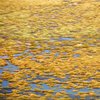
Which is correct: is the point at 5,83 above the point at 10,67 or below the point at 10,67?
below

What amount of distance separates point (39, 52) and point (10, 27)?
3.45 meters

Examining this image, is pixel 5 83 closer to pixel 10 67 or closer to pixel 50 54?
pixel 10 67

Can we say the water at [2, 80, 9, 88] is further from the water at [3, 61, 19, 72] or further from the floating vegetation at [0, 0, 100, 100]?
the water at [3, 61, 19, 72]

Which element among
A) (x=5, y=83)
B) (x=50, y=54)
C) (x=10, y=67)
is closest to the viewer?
(x=5, y=83)

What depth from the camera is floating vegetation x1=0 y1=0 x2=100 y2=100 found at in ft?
21.9

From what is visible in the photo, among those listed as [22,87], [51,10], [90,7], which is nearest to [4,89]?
[22,87]

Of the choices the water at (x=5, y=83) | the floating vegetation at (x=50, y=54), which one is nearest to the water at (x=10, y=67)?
the floating vegetation at (x=50, y=54)

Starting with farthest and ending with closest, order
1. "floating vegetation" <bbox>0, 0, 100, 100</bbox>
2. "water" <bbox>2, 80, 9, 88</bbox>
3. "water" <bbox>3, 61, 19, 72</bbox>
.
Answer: "water" <bbox>3, 61, 19, 72</bbox> → "water" <bbox>2, 80, 9, 88</bbox> → "floating vegetation" <bbox>0, 0, 100, 100</bbox>

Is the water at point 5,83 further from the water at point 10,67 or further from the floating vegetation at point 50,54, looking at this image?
the water at point 10,67

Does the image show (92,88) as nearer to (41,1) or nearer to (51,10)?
(51,10)

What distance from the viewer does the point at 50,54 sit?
29.5ft

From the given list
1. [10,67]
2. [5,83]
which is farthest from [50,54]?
[5,83]

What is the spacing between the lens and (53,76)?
24.3ft

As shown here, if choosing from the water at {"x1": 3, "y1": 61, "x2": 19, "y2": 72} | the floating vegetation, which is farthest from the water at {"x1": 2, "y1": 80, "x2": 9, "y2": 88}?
the water at {"x1": 3, "y1": 61, "x2": 19, "y2": 72}
